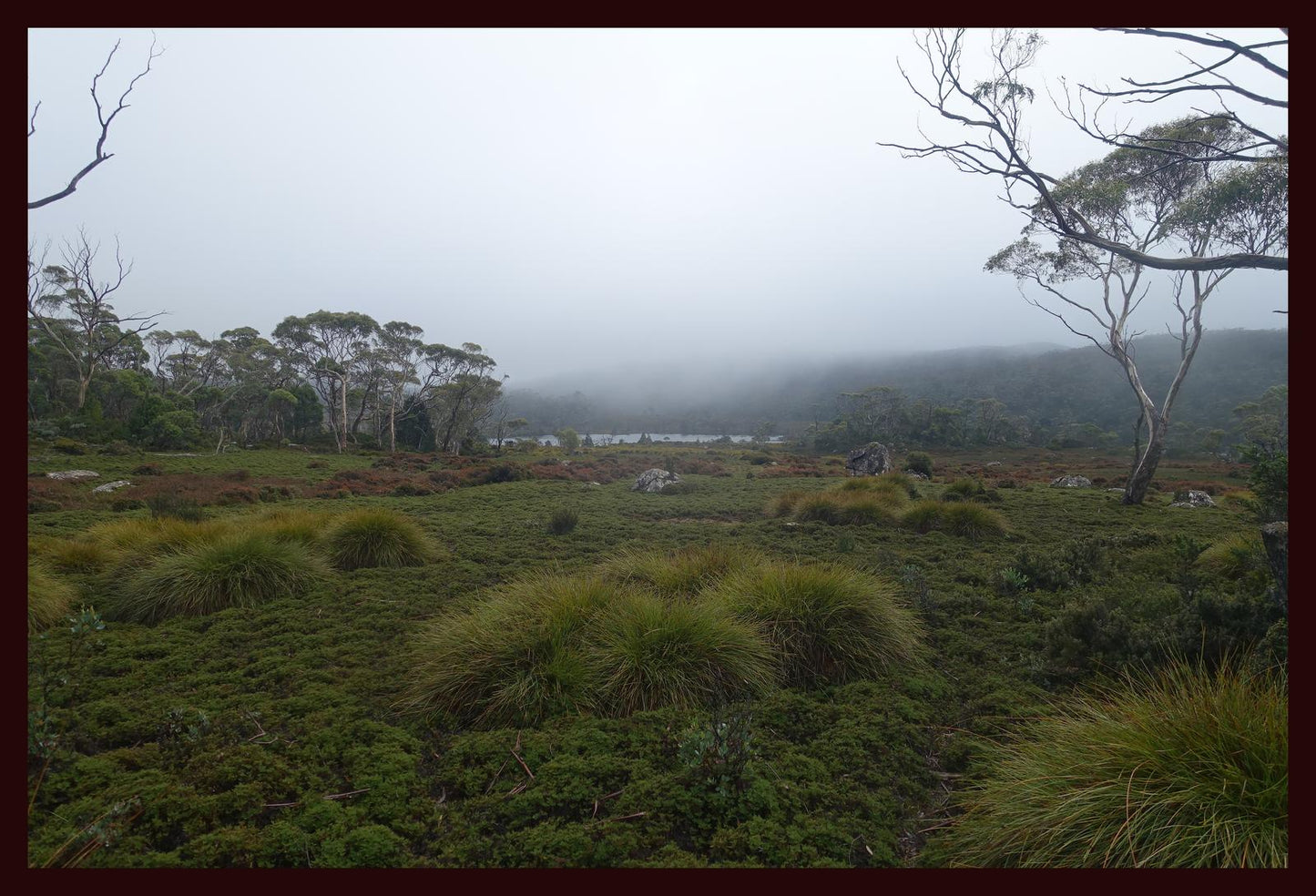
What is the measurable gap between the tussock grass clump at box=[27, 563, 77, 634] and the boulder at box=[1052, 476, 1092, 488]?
25.5 m

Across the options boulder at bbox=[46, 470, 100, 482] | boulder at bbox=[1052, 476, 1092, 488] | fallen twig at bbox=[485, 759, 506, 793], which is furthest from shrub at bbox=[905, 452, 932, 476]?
boulder at bbox=[46, 470, 100, 482]

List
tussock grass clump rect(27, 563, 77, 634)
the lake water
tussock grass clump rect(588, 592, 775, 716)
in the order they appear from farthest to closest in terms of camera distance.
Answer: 1. the lake water
2. tussock grass clump rect(27, 563, 77, 634)
3. tussock grass clump rect(588, 592, 775, 716)

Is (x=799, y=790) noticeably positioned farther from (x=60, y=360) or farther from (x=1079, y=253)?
(x=60, y=360)

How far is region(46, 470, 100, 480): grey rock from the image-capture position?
48.4ft

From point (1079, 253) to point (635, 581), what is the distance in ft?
63.7

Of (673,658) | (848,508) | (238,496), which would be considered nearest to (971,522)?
(848,508)

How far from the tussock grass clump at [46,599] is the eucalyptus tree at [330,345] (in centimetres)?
3388

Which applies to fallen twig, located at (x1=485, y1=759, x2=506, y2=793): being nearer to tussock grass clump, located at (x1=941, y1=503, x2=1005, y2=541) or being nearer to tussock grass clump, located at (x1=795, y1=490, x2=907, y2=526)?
tussock grass clump, located at (x1=795, y1=490, x2=907, y2=526)

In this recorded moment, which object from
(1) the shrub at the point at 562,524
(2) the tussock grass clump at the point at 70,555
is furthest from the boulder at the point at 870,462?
(2) the tussock grass clump at the point at 70,555

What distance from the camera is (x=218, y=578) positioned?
5590mm

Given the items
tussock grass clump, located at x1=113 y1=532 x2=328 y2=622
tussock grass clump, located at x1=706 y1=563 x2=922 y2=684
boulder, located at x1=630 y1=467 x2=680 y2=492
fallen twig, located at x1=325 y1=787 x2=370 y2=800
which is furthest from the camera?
boulder, located at x1=630 y1=467 x2=680 y2=492

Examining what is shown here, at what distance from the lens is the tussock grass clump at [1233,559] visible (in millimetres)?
5305

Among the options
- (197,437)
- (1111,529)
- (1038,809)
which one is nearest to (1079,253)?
(1111,529)

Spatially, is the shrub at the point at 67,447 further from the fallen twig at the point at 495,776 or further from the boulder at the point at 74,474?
the fallen twig at the point at 495,776
